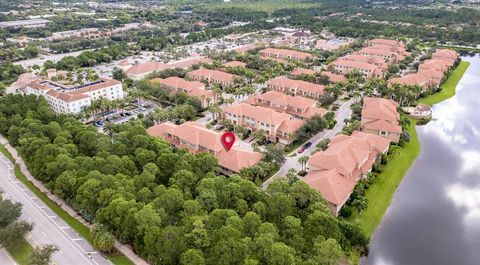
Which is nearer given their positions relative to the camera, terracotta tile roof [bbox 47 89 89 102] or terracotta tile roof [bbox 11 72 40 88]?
terracotta tile roof [bbox 47 89 89 102]

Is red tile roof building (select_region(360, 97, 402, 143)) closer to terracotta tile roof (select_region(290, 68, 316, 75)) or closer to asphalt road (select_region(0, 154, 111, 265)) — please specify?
terracotta tile roof (select_region(290, 68, 316, 75))

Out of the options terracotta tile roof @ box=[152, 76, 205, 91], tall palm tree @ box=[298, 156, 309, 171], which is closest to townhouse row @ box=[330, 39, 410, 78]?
terracotta tile roof @ box=[152, 76, 205, 91]

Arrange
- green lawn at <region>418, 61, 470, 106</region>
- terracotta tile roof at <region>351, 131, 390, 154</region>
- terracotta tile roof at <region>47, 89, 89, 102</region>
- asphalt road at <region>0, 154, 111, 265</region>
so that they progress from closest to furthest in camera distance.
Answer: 1. asphalt road at <region>0, 154, 111, 265</region>
2. terracotta tile roof at <region>351, 131, 390, 154</region>
3. terracotta tile roof at <region>47, 89, 89, 102</region>
4. green lawn at <region>418, 61, 470, 106</region>

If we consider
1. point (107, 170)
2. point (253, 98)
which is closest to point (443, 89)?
point (253, 98)

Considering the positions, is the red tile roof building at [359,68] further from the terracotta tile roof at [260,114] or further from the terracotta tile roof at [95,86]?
the terracotta tile roof at [95,86]

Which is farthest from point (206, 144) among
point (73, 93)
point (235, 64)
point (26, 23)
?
point (26, 23)

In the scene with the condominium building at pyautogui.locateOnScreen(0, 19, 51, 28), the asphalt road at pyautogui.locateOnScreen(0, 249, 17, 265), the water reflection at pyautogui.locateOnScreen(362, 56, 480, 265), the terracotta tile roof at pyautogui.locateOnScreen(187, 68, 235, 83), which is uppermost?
the terracotta tile roof at pyautogui.locateOnScreen(187, 68, 235, 83)
